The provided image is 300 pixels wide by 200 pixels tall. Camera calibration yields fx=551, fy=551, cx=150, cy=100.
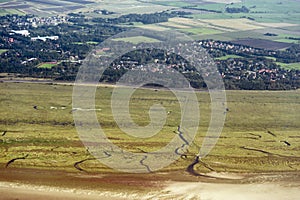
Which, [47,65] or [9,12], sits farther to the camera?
[9,12]

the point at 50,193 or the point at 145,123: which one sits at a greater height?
the point at 145,123

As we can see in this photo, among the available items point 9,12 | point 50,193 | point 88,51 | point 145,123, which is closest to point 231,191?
point 50,193

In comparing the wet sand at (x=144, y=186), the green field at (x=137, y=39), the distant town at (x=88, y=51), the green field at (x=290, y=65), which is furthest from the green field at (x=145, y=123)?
the green field at (x=137, y=39)

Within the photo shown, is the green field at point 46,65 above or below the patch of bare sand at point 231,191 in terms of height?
below

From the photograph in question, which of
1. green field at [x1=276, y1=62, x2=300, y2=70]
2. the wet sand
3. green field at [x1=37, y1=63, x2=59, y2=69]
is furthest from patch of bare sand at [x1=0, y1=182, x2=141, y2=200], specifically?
green field at [x1=276, y1=62, x2=300, y2=70]

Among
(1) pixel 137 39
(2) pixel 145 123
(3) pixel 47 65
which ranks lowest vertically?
(3) pixel 47 65

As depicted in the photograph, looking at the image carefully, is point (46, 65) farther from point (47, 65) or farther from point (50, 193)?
point (50, 193)

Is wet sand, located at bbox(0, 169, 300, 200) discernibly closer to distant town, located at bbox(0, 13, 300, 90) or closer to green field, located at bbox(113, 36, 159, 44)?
distant town, located at bbox(0, 13, 300, 90)

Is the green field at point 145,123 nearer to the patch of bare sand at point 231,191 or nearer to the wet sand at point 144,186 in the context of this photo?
the wet sand at point 144,186
